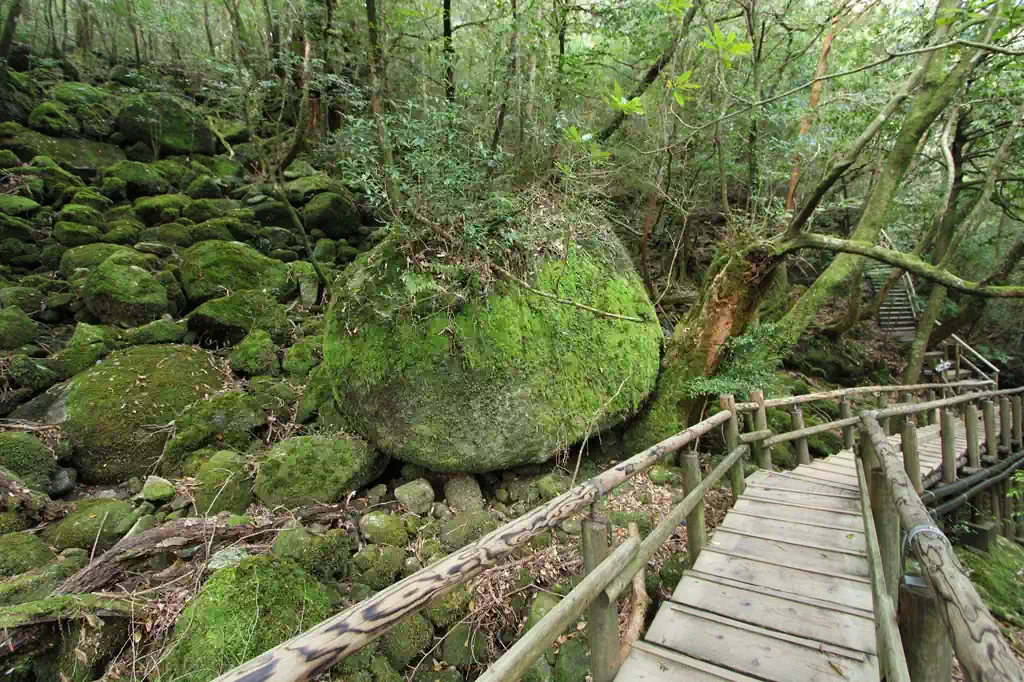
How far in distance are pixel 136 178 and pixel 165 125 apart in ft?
7.22

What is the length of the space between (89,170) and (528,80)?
336 inches

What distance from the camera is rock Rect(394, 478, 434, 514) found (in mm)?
4219

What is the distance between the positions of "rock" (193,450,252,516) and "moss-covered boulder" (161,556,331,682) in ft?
3.47

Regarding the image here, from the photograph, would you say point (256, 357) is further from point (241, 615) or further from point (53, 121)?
point (53, 121)

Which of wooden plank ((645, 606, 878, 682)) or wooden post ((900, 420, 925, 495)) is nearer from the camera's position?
wooden plank ((645, 606, 878, 682))

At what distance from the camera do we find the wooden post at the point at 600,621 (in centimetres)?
196

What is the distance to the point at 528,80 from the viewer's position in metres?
5.95

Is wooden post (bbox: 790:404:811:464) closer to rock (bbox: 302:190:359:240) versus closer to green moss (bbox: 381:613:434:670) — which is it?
green moss (bbox: 381:613:434:670)

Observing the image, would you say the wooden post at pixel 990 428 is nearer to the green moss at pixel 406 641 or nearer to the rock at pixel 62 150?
the green moss at pixel 406 641

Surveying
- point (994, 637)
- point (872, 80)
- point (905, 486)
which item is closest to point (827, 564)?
point (905, 486)

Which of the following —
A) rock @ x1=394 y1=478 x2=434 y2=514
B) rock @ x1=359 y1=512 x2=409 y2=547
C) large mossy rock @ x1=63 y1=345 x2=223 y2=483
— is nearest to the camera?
rock @ x1=359 y1=512 x2=409 y2=547

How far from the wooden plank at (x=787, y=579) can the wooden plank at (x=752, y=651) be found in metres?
0.50

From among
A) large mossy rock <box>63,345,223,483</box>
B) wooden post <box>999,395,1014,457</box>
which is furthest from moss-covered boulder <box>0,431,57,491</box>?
wooden post <box>999,395,1014,457</box>

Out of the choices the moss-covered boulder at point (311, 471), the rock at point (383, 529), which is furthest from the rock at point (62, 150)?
the rock at point (383, 529)
